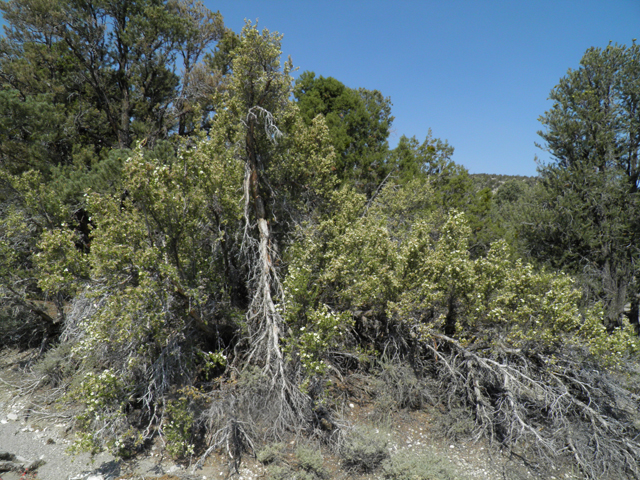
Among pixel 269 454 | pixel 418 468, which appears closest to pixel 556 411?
pixel 418 468

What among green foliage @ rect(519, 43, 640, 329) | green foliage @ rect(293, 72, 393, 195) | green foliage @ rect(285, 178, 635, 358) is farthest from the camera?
green foliage @ rect(293, 72, 393, 195)

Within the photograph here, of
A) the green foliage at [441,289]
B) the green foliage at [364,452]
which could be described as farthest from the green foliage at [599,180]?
the green foliage at [364,452]

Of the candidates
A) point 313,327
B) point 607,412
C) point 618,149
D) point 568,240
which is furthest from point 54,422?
point 618,149

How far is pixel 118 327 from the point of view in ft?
19.0

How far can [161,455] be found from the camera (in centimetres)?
579

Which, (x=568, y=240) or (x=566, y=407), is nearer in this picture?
(x=566, y=407)

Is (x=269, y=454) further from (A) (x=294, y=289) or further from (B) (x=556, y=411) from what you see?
(B) (x=556, y=411)

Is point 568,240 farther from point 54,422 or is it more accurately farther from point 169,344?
point 54,422

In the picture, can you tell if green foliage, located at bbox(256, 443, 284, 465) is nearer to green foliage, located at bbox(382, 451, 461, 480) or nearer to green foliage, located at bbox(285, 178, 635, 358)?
green foliage, located at bbox(382, 451, 461, 480)

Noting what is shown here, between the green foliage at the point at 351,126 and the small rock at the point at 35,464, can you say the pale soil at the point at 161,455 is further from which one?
the green foliage at the point at 351,126

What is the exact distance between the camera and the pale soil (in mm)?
5418

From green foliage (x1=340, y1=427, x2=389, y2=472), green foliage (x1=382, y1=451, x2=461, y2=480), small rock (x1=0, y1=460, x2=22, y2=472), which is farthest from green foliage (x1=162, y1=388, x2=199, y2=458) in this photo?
green foliage (x1=382, y1=451, x2=461, y2=480)

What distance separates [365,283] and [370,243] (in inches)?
41.9

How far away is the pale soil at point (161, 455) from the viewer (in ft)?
17.8
